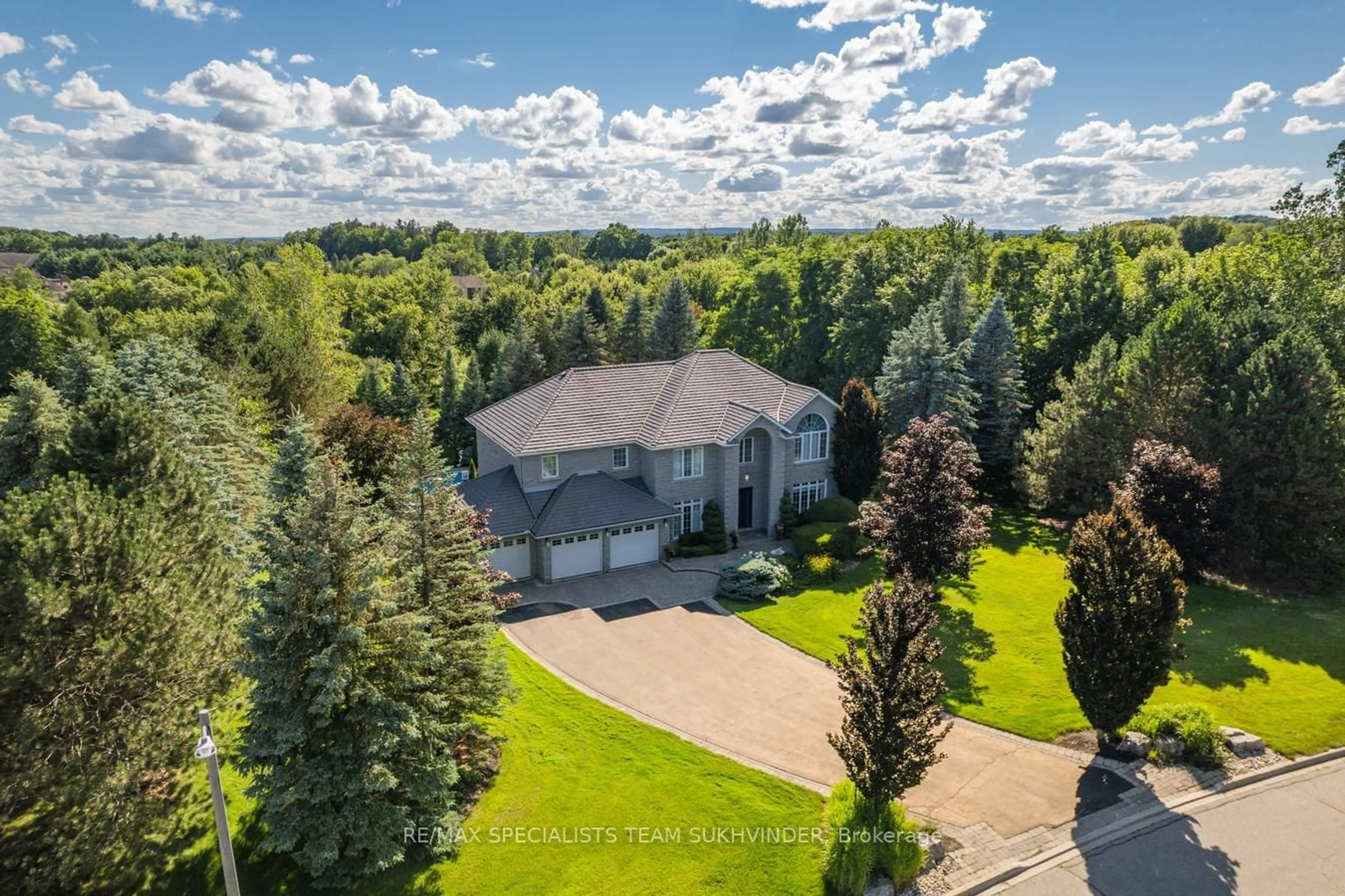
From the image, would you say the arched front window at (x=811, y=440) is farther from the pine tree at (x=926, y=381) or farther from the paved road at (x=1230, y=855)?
the paved road at (x=1230, y=855)

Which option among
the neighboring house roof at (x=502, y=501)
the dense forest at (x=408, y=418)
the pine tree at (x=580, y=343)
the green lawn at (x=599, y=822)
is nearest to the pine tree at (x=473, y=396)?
the dense forest at (x=408, y=418)

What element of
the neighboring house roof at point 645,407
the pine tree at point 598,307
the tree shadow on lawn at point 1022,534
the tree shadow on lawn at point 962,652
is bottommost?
the tree shadow on lawn at point 1022,534

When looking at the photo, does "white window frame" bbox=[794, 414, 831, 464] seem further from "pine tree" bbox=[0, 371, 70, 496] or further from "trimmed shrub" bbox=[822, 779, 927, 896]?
"pine tree" bbox=[0, 371, 70, 496]

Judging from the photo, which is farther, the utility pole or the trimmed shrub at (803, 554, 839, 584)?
the trimmed shrub at (803, 554, 839, 584)

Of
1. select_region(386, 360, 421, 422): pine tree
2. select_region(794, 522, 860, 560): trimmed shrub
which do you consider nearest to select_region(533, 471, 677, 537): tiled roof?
select_region(794, 522, 860, 560): trimmed shrub

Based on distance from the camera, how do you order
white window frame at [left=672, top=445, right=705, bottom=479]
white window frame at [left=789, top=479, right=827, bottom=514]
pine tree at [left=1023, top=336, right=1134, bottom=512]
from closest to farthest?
1. white window frame at [left=672, top=445, right=705, bottom=479]
2. pine tree at [left=1023, top=336, right=1134, bottom=512]
3. white window frame at [left=789, top=479, right=827, bottom=514]
